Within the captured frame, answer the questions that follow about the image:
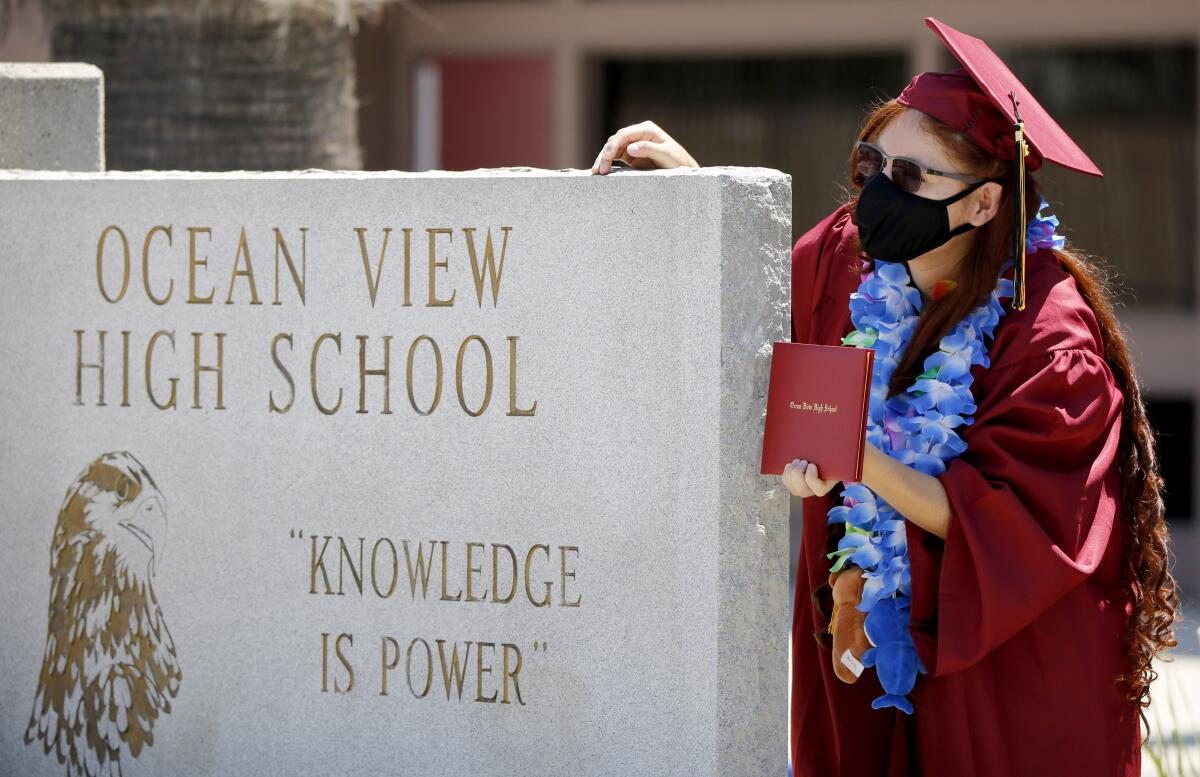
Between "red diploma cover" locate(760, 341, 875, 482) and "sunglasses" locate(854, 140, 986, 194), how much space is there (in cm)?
35

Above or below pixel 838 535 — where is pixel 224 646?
below

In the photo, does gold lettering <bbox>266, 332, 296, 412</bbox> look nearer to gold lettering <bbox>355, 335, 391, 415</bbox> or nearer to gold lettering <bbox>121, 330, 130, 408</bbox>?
gold lettering <bbox>355, 335, 391, 415</bbox>

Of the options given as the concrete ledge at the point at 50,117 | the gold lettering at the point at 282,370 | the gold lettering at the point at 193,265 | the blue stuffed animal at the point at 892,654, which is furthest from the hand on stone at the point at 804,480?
the concrete ledge at the point at 50,117

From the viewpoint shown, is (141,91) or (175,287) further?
(141,91)

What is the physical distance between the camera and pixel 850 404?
8.98ft

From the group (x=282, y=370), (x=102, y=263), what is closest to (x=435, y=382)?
(x=282, y=370)

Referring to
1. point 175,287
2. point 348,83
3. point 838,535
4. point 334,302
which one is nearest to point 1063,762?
point 838,535

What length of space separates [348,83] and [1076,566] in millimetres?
3763

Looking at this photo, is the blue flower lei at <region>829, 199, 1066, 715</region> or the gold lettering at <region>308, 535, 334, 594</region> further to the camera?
the gold lettering at <region>308, 535, 334, 594</region>

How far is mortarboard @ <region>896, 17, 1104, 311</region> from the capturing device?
2818 mm

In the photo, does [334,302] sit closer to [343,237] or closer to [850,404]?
[343,237]

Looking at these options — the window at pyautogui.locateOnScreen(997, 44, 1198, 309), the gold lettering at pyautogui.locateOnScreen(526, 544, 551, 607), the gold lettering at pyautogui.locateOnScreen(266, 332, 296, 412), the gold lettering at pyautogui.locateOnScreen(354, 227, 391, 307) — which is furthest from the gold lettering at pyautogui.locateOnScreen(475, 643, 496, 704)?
the window at pyautogui.locateOnScreen(997, 44, 1198, 309)

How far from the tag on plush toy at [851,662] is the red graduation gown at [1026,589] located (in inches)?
4.5

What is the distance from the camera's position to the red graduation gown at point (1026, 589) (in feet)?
9.12
